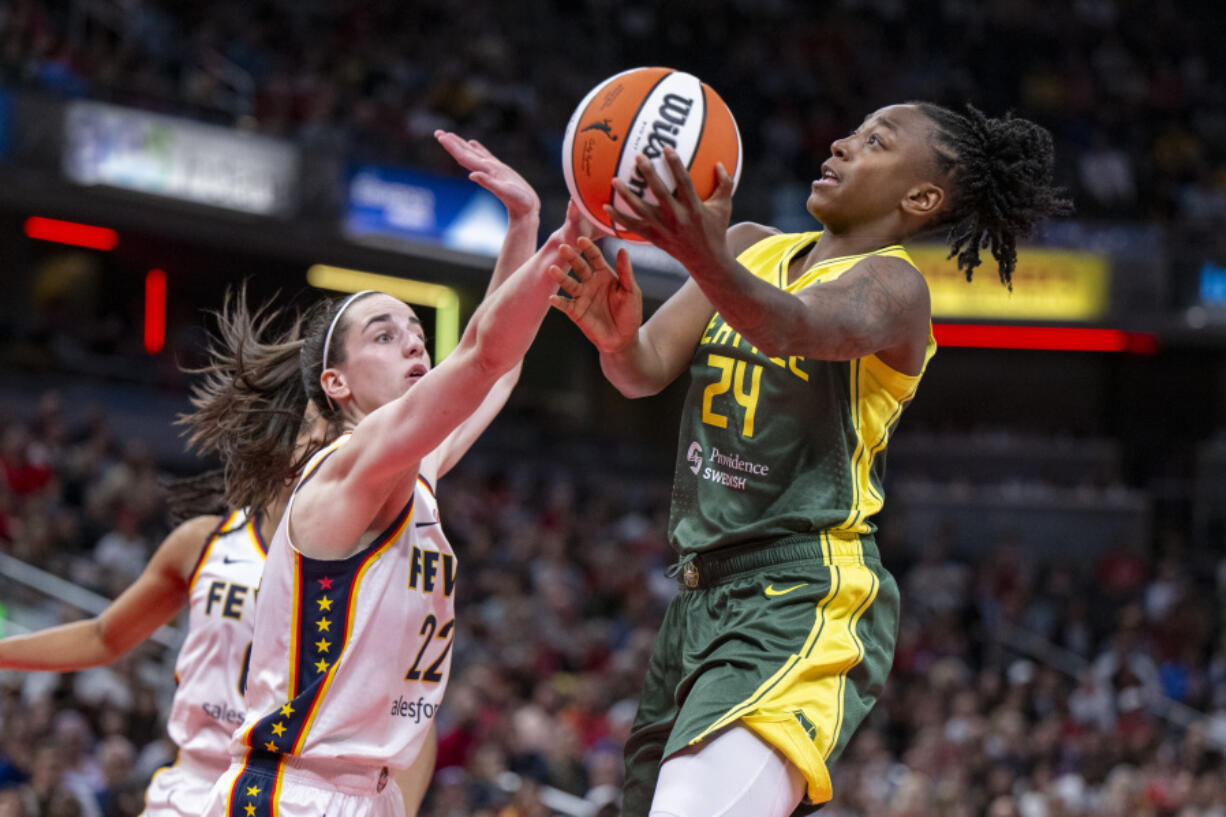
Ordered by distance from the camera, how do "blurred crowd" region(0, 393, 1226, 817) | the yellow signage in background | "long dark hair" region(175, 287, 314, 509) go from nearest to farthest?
1. "long dark hair" region(175, 287, 314, 509)
2. "blurred crowd" region(0, 393, 1226, 817)
3. the yellow signage in background

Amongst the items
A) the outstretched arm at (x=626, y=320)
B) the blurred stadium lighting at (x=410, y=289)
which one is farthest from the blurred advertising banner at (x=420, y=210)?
the outstretched arm at (x=626, y=320)

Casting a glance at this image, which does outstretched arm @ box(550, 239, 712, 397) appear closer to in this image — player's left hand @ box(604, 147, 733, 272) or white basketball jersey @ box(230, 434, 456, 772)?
player's left hand @ box(604, 147, 733, 272)

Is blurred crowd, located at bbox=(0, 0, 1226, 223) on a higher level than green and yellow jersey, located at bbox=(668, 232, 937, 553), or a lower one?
higher

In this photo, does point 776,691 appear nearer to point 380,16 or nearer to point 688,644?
point 688,644

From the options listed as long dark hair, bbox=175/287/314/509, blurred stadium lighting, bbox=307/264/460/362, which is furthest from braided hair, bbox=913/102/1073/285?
blurred stadium lighting, bbox=307/264/460/362

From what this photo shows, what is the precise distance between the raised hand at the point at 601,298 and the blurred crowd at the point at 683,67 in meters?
10.2

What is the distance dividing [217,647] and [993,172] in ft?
7.81

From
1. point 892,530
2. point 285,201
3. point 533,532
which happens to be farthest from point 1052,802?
point 285,201

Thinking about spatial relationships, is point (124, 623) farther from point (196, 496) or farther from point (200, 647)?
point (196, 496)

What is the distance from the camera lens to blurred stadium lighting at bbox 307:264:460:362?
17.0m

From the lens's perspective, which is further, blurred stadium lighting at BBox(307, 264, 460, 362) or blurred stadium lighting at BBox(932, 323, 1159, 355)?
blurred stadium lighting at BBox(932, 323, 1159, 355)

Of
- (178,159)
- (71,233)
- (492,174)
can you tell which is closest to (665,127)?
(492,174)

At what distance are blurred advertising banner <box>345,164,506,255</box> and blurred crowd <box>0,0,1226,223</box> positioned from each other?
0.24 metres

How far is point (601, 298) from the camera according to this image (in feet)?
9.74
